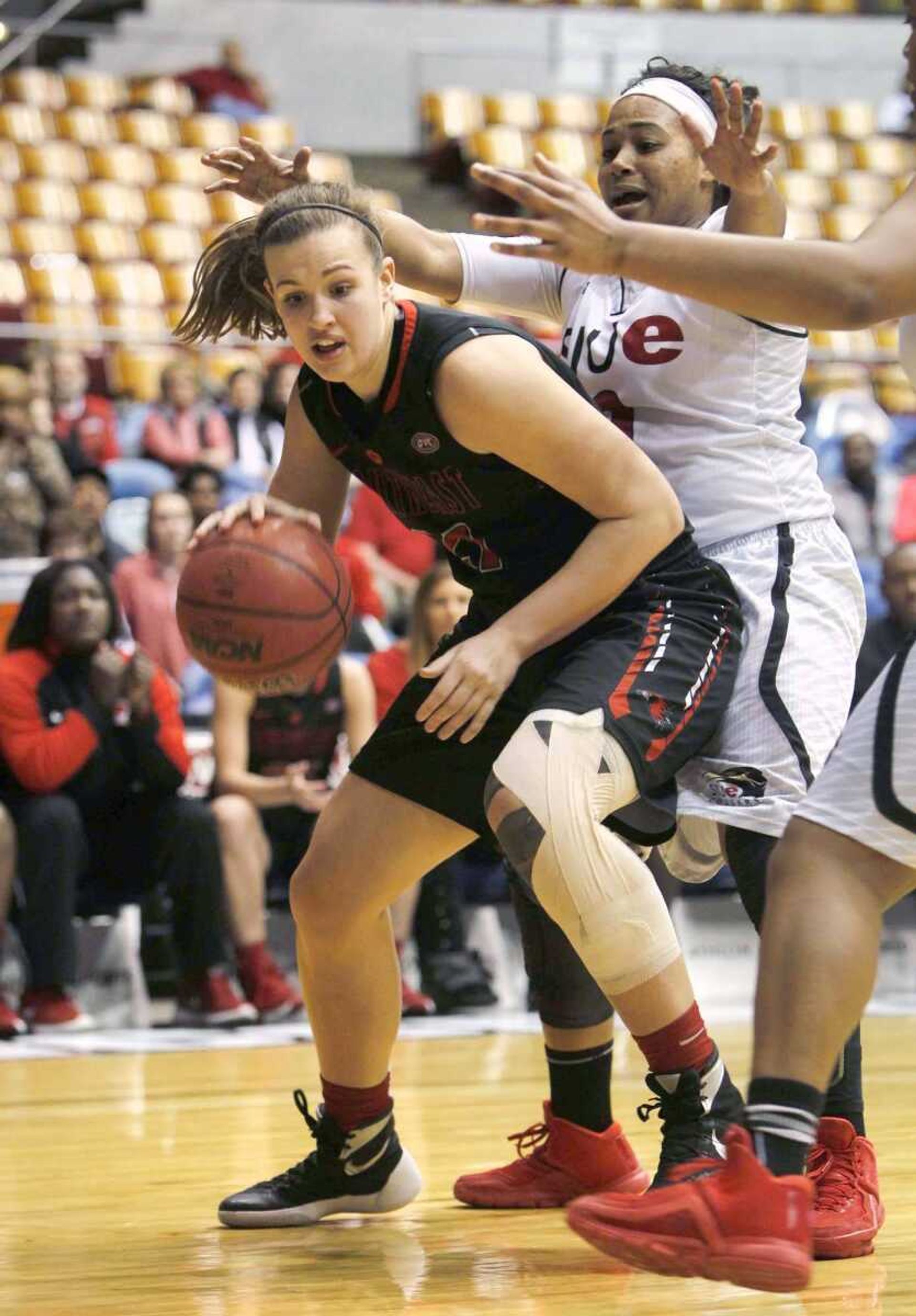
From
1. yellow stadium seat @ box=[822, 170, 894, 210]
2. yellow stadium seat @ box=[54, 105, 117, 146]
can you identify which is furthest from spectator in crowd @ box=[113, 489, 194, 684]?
yellow stadium seat @ box=[822, 170, 894, 210]

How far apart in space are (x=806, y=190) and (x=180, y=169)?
17.3 ft

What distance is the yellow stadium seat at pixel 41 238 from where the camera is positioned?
44.2ft

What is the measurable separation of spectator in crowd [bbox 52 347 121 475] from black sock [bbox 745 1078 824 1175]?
307 inches

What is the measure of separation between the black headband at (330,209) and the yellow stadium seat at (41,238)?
1082 centimetres

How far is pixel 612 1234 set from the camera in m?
2.32

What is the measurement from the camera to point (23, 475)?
27.2 ft

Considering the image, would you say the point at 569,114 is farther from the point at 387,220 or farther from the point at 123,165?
the point at 387,220

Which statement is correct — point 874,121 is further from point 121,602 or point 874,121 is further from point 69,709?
point 69,709

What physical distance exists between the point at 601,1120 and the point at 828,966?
1.29 m

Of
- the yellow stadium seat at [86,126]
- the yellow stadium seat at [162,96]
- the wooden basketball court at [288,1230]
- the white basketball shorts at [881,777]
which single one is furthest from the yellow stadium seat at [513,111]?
the white basketball shorts at [881,777]

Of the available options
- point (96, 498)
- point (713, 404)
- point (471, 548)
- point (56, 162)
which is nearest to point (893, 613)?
point (96, 498)

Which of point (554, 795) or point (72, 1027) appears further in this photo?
point (72, 1027)

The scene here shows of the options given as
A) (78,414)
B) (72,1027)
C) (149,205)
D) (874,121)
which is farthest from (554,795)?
(874,121)

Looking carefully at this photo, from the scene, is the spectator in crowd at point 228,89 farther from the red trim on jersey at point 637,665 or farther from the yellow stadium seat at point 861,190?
the red trim on jersey at point 637,665
